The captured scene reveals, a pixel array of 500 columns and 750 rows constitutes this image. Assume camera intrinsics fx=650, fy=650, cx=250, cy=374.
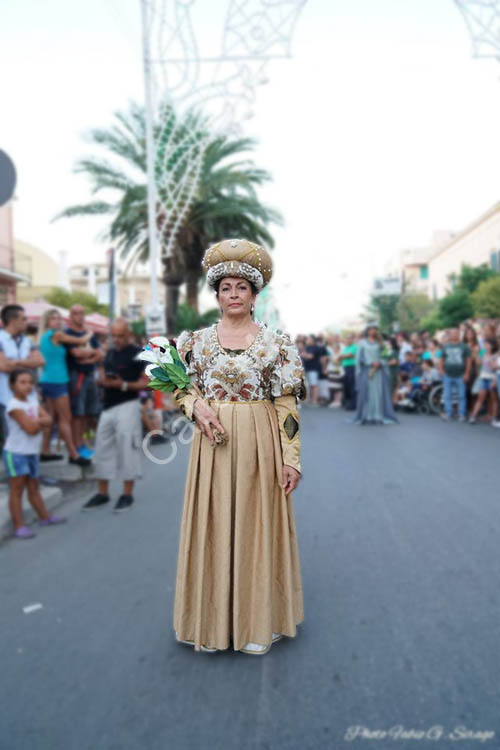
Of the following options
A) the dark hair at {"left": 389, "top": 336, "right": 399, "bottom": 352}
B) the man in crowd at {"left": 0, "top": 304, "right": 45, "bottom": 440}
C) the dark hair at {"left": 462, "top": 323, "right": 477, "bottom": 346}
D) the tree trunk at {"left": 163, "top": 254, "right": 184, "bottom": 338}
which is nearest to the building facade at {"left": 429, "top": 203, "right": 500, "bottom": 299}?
the tree trunk at {"left": 163, "top": 254, "right": 184, "bottom": 338}

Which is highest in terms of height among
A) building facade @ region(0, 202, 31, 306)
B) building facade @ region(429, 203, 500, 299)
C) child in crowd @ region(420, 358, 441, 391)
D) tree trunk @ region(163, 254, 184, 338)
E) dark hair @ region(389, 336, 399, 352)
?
building facade @ region(429, 203, 500, 299)

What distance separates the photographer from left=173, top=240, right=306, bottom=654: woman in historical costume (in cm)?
320

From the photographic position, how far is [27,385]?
17.7 feet

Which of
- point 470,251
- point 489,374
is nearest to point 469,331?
point 489,374

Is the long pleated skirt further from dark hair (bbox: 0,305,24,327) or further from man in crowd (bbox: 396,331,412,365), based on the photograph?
man in crowd (bbox: 396,331,412,365)

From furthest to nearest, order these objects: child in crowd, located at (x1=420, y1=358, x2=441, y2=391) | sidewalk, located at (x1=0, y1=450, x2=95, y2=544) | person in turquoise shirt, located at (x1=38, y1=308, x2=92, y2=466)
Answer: child in crowd, located at (x1=420, y1=358, x2=441, y2=391) < person in turquoise shirt, located at (x1=38, y1=308, x2=92, y2=466) < sidewalk, located at (x1=0, y1=450, x2=95, y2=544)

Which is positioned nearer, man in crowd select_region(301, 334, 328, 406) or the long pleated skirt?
the long pleated skirt

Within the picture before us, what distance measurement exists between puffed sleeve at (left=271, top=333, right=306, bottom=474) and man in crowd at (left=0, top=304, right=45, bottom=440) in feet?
13.4

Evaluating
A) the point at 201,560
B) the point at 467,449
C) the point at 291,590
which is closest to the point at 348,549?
the point at 291,590

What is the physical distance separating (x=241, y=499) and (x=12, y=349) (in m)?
4.40

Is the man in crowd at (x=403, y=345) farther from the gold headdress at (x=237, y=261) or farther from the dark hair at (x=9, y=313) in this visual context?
the gold headdress at (x=237, y=261)

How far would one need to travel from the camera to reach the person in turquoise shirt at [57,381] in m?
7.57

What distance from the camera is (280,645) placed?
334 cm

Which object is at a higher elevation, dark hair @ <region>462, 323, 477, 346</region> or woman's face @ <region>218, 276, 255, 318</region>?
dark hair @ <region>462, 323, 477, 346</region>
